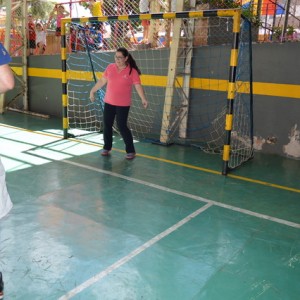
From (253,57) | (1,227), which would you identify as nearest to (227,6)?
(253,57)

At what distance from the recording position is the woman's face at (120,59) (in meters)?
5.59

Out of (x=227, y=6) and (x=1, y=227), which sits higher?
(x=227, y=6)

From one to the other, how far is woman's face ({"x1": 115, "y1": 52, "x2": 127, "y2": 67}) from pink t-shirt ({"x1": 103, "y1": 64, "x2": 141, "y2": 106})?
A: 0.32ft

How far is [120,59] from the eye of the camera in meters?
5.62

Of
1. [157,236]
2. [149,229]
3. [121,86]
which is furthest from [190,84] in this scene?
[157,236]

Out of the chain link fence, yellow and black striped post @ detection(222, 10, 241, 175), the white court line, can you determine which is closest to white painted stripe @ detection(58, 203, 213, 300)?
the white court line

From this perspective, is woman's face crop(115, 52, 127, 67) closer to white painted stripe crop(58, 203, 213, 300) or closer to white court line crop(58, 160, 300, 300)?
white court line crop(58, 160, 300, 300)

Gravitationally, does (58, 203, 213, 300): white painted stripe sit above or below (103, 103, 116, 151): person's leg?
below

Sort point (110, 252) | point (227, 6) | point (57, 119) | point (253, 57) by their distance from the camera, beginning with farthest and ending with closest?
1. point (57, 119)
2. point (227, 6)
3. point (253, 57)
4. point (110, 252)

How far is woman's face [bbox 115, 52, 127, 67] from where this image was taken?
5.59 meters

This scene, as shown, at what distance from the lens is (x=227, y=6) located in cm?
802

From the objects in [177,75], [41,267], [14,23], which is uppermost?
[14,23]

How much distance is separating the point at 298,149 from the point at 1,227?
5009 millimetres

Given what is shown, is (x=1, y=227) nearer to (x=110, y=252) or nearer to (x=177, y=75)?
(x=110, y=252)
